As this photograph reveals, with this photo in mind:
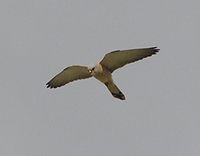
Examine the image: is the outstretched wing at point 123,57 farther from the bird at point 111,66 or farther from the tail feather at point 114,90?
the tail feather at point 114,90

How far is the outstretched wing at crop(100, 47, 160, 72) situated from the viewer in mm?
33000

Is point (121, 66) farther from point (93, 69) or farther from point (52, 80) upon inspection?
point (52, 80)

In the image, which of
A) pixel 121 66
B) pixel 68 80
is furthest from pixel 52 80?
pixel 121 66

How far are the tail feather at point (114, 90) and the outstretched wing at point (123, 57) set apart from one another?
52cm

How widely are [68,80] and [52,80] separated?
85 centimetres

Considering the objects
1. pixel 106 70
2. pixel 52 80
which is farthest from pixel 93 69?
pixel 52 80

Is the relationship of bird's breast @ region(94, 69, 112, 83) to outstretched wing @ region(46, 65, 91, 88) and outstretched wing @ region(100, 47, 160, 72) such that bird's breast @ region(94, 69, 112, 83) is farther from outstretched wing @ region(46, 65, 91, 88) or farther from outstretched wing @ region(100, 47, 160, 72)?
outstretched wing @ region(46, 65, 91, 88)

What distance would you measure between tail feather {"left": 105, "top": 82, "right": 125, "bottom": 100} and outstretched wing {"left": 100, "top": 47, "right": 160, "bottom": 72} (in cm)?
52

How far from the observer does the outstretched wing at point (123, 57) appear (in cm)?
3300

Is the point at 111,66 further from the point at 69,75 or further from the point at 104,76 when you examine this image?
the point at 69,75

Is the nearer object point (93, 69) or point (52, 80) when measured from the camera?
point (93, 69)

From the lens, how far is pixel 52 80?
35812 mm

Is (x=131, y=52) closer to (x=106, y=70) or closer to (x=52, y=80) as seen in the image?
(x=106, y=70)

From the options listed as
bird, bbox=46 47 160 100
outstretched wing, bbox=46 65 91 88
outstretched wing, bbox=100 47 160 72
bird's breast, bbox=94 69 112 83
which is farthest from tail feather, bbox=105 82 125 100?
outstretched wing, bbox=46 65 91 88
